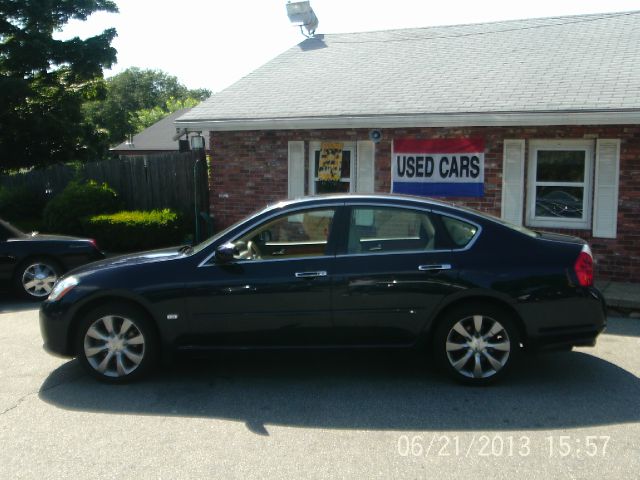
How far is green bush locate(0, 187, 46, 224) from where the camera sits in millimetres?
15844

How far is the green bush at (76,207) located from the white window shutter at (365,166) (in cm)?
574

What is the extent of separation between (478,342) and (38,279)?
668cm

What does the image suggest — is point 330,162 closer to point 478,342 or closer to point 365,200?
point 365,200

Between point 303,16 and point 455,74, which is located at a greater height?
point 303,16

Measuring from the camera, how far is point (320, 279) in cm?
555

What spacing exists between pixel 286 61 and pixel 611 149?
809cm

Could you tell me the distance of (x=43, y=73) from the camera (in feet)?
69.6

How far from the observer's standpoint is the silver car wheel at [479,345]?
554cm

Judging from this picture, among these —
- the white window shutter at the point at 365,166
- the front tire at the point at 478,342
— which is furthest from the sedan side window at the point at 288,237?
the white window shutter at the point at 365,166

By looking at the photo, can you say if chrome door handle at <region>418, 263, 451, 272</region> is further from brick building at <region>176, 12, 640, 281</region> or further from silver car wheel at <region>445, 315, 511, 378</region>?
brick building at <region>176, 12, 640, 281</region>

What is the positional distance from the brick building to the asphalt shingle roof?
0.12ft
